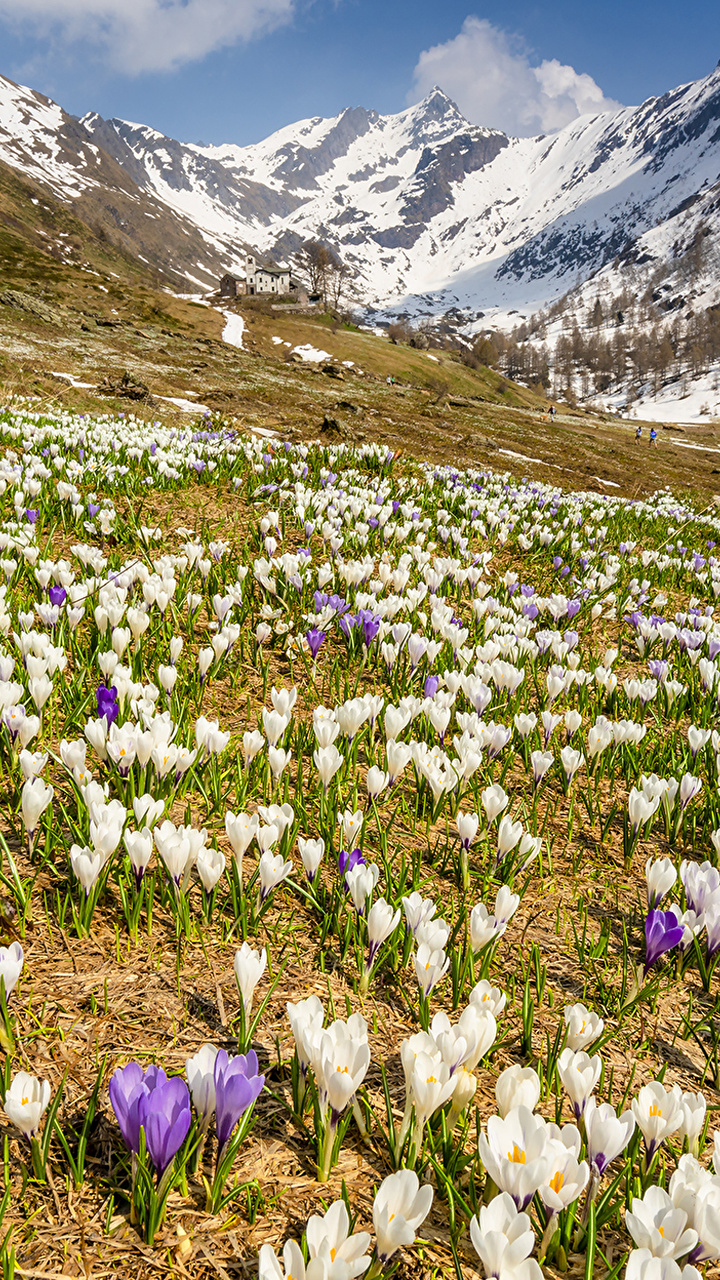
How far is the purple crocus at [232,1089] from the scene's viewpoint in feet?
4.23

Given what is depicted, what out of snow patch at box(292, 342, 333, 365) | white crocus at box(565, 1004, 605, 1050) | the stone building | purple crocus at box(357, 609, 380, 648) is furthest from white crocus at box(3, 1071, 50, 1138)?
the stone building

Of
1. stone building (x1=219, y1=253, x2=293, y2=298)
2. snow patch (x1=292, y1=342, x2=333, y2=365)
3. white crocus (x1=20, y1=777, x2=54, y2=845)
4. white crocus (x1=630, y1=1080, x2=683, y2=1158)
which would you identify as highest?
stone building (x1=219, y1=253, x2=293, y2=298)

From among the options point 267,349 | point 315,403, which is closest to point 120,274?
point 267,349

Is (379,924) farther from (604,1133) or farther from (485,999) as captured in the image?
(604,1133)

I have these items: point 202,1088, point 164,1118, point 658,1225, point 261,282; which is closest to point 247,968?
point 202,1088

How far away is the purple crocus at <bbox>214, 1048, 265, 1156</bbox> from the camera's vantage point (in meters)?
1.29

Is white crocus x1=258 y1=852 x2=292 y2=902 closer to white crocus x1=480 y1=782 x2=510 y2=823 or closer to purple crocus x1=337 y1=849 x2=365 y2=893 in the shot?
purple crocus x1=337 y1=849 x2=365 y2=893

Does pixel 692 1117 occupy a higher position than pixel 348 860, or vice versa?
pixel 348 860

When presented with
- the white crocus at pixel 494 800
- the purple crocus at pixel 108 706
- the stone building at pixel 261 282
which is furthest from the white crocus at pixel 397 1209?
the stone building at pixel 261 282

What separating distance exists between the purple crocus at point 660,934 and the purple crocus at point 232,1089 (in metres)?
1.30

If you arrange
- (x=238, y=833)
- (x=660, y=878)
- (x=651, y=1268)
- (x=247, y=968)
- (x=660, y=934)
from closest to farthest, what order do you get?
(x=651, y=1268) → (x=247, y=968) → (x=660, y=934) → (x=238, y=833) → (x=660, y=878)

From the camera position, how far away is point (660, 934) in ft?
6.57

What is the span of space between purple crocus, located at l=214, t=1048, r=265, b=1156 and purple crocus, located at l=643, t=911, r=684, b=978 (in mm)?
1304

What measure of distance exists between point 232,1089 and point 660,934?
137 cm
